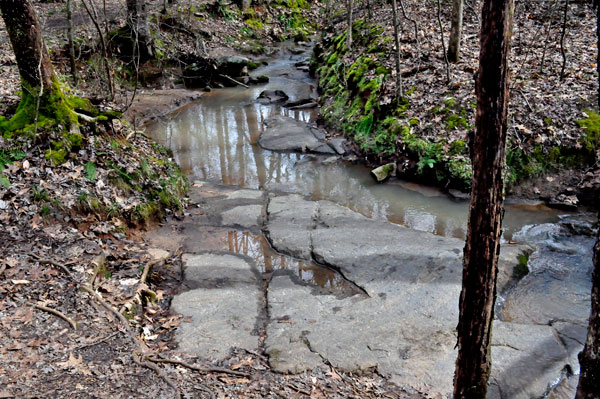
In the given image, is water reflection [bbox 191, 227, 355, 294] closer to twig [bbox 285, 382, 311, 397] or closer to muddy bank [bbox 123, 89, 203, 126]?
twig [bbox 285, 382, 311, 397]

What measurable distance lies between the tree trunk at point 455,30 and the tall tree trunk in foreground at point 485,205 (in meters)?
9.81

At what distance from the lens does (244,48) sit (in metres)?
24.0

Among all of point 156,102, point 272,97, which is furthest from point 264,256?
point 272,97

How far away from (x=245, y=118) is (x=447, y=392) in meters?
12.6

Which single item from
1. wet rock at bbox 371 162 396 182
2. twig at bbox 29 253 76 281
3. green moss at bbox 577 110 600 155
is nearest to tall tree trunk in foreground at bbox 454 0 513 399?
twig at bbox 29 253 76 281

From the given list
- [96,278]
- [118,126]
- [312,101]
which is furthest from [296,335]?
[312,101]

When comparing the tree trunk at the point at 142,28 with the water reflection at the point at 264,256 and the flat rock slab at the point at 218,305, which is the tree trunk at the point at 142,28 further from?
the flat rock slab at the point at 218,305

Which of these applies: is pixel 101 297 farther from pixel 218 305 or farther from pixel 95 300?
pixel 218 305

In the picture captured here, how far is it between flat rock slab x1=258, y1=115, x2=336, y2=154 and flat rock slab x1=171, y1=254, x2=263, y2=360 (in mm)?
6226

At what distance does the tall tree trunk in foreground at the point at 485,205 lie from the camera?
2.96 metres

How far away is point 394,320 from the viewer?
5582 millimetres

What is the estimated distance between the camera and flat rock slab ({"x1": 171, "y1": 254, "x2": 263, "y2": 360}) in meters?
5.05

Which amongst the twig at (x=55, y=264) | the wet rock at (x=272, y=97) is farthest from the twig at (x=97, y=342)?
the wet rock at (x=272, y=97)

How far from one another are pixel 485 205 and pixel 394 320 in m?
2.82
